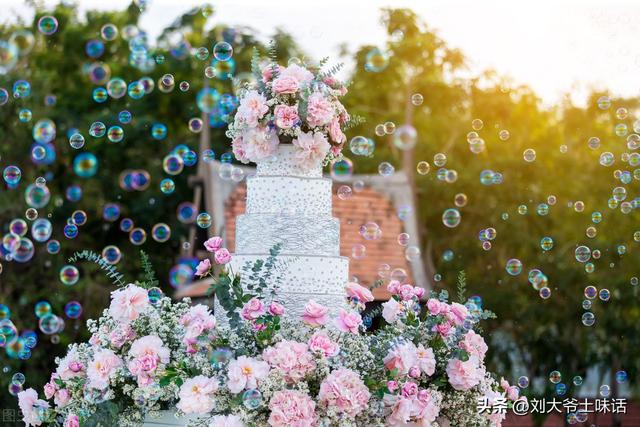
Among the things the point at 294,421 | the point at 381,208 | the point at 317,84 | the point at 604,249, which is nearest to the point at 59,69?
the point at 381,208

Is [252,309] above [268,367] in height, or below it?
above

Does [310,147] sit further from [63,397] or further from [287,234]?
[63,397]

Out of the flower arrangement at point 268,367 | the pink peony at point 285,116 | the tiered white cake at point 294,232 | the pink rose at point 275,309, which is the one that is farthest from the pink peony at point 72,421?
the pink peony at point 285,116

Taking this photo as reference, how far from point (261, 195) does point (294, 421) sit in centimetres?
201

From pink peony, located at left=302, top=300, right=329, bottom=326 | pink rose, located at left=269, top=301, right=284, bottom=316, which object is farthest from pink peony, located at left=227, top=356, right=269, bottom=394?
pink peony, located at left=302, top=300, right=329, bottom=326

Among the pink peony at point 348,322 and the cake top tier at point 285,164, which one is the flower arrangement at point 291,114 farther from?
the pink peony at point 348,322

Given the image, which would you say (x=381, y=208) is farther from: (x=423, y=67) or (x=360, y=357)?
(x=360, y=357)

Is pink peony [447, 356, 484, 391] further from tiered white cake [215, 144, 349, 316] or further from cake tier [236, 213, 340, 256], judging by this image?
cake tier [236, 213, 340, 256]

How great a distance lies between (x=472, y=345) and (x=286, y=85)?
227 centimetres

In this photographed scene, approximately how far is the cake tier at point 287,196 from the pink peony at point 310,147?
0.14 metres

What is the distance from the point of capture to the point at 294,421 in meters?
6.51

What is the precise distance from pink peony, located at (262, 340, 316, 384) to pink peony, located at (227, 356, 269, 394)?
10 cm

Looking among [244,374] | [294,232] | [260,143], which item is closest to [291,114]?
[260,143]

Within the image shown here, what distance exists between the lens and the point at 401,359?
6.97m
